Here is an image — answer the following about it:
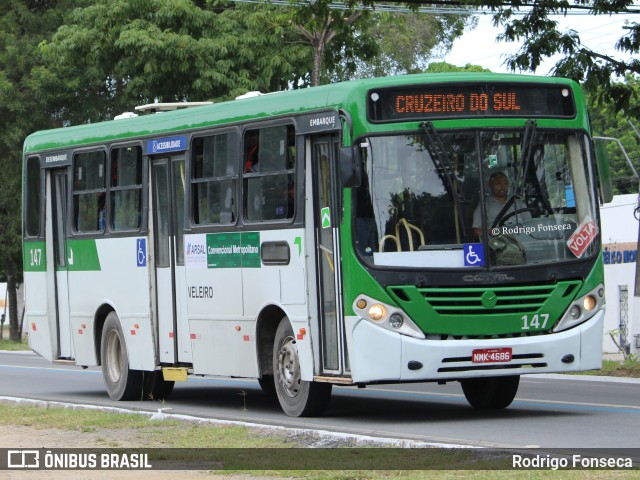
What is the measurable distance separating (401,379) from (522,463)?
348cm

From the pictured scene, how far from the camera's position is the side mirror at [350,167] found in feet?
43.7

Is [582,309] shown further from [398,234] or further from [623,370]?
[623,370]

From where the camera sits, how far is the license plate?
13.4 m

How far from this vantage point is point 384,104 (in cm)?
1377

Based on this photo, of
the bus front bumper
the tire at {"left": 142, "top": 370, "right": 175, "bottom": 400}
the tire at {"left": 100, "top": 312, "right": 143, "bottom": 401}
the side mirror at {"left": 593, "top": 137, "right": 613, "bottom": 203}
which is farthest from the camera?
the tire at {"left": 142, "top": 370, "right": 175, "bottom": 400}

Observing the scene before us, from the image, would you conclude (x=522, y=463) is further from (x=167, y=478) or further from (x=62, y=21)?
(x=62, y=21)

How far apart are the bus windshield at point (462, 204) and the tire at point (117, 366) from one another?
5789 mm

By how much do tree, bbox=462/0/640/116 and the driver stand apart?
702 cm

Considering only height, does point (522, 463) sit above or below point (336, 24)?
below

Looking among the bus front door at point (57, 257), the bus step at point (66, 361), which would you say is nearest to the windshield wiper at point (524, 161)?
the bus front door at point (57, 257)

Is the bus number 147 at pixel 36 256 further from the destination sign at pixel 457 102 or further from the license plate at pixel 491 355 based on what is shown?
the license plate at pixel 491 355

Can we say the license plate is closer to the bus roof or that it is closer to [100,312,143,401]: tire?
the bus roof

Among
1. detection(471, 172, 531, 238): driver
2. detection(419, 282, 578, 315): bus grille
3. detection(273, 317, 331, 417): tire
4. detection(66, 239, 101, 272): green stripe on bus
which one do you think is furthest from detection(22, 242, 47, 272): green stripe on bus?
detection(471, 172, 531, 238): driver

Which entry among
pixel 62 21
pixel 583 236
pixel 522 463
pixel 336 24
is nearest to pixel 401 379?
pixel 583 236
